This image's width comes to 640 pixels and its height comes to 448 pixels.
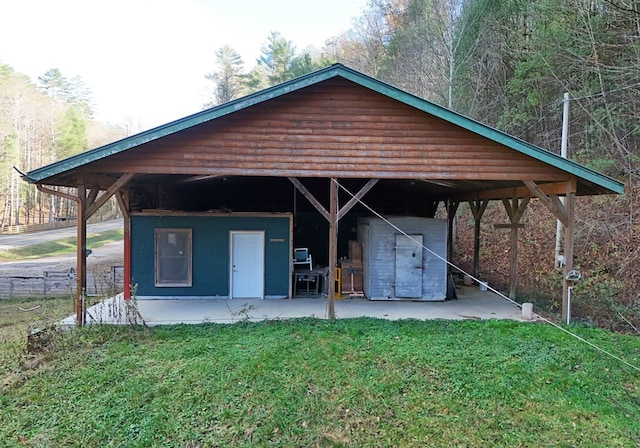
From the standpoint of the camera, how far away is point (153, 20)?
18.7 metres

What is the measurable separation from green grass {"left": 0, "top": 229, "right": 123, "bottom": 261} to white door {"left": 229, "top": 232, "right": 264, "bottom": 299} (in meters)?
18.1

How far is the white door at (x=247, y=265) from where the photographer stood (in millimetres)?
8859

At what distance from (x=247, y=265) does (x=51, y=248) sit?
68.9ft

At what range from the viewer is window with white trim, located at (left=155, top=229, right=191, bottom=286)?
8.76 m

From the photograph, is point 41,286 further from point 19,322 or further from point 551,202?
point 551,202

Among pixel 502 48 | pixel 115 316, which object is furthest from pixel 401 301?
pixel 502 48

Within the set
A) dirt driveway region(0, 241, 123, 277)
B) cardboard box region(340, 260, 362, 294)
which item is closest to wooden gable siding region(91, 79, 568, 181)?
cardboard box region(340, 260, 362, 294)

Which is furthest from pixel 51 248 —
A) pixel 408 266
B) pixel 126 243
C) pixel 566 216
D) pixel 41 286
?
pixel 566 216

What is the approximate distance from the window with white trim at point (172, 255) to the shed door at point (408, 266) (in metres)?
4.83

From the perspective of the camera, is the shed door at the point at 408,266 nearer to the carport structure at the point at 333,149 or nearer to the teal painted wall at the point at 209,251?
the carport structure at the point at 333,149

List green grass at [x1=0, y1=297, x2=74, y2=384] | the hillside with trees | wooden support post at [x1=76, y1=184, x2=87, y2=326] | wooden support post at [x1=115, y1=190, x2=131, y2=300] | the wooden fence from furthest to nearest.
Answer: the hillside with trees < the wooden fence < wooden support post at [x1=115, y1=190, x2=131, y2=300] < wooden support post at [x1=76, y1=184, x2=87, y2=326] < green grass at [x1=0, y1=297, x2=74, y2=384]

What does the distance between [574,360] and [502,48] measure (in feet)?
39.4

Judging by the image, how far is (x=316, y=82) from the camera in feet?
21.7

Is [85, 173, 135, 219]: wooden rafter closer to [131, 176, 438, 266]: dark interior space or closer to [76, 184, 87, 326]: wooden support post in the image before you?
[76, 184, 87, 326]: wooden support post
